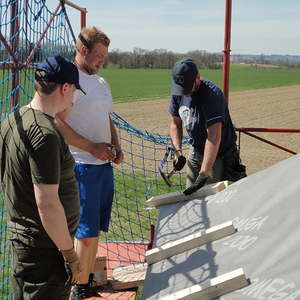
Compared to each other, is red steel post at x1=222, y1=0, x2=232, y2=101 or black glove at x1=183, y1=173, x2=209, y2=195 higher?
red steel post at x1=222, y1=0, x2=232, y2=101

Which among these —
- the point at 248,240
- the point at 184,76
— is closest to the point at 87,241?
the point at 184,76

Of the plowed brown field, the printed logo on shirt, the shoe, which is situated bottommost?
the plowed brown field

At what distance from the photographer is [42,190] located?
204cm

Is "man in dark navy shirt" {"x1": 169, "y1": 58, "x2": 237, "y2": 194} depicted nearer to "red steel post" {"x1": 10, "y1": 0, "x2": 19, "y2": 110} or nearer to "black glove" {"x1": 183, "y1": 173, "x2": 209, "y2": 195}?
"black glove" {"x1": 183, "y1": 173, "x2": 209, "y2": 195}

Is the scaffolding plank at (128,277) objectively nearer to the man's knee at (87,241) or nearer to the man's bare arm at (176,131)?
the man's knee at (87,241)

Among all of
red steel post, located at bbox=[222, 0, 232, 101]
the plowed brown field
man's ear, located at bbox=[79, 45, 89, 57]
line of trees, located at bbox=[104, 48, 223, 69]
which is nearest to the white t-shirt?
man's ear, located at bbox=[79, 45, 89, 57]

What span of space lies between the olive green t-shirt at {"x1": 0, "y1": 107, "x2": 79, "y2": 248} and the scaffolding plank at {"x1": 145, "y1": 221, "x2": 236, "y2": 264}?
459 millimetres

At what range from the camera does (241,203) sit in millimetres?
2410

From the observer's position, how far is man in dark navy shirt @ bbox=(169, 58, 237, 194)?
3.33m

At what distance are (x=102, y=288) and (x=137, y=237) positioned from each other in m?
1.64

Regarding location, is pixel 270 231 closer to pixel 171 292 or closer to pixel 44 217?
pixel 171 292

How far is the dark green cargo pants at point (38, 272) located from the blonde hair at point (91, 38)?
1413 millimetres

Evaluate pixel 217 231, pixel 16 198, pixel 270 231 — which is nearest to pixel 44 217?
pixel 16 198

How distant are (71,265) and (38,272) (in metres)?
0.17
